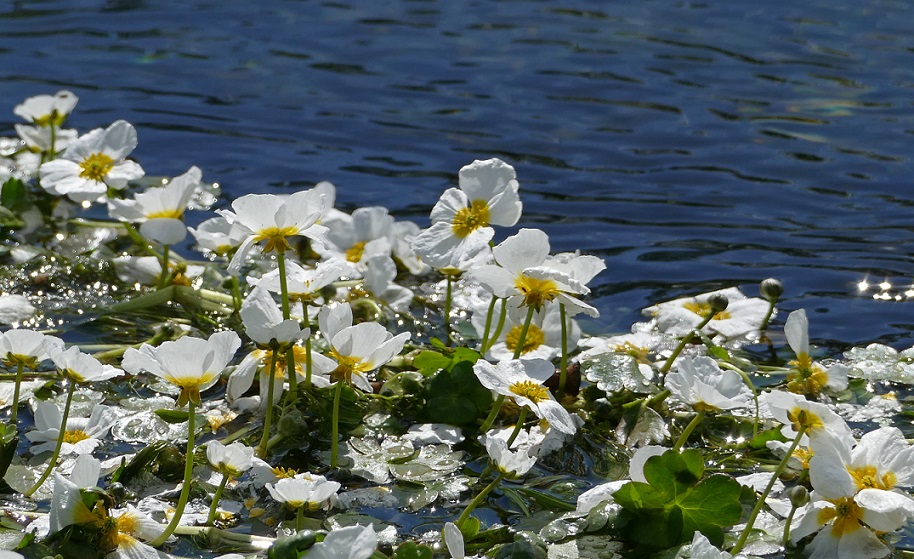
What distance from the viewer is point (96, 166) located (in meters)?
3.03

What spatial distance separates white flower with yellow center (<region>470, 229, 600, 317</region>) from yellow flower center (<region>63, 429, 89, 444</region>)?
30.2 inches

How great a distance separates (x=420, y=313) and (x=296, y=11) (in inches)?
143

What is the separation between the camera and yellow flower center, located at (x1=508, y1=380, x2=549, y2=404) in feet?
6.53

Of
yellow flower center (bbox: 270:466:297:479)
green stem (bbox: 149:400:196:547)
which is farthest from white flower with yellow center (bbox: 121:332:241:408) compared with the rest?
yellow flower center (bbox: 270:466:297:479)

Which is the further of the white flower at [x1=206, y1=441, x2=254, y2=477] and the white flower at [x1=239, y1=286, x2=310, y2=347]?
the white flower at [x1=239, y1=286, x2=310, y2=347]

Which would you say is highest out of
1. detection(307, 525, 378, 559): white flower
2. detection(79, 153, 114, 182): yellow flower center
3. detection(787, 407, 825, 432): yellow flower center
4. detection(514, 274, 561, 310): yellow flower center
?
detection(514, 274, 561, 310): yellow flower center

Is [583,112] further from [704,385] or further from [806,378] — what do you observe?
[704,385]

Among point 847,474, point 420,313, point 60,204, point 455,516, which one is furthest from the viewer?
point 60,204

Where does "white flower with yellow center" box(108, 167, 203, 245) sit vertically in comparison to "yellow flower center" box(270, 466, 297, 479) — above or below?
above

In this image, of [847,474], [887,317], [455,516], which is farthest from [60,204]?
[847,474]

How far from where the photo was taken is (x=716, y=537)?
6.13 feet

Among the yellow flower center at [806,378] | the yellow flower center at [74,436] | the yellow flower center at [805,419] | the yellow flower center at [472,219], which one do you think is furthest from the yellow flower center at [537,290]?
the yellow flower center at [74,436]

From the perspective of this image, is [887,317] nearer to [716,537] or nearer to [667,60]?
[716,537]

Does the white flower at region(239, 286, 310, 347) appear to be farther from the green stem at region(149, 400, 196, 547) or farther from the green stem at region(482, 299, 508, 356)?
the green stem at region(482, 299, 508, 356)
